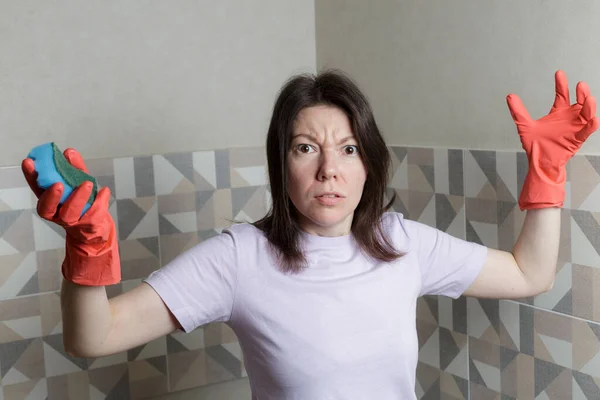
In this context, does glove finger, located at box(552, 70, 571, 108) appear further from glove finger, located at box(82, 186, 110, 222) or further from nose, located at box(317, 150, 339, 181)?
glove finger, located at box(82, 186, 110, 222)

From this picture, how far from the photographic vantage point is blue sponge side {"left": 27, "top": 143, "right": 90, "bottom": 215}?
93 centimetres

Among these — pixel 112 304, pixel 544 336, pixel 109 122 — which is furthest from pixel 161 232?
pixel 544 336

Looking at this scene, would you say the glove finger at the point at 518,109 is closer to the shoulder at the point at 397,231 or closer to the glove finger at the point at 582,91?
the glove finger at the point at 582,91

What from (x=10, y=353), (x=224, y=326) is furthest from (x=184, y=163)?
(x=10, y=353)

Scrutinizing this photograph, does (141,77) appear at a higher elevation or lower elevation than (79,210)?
higher

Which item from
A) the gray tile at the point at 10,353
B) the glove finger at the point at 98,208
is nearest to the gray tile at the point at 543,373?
the glove finger at the point at 98,208

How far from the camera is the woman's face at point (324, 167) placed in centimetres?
130

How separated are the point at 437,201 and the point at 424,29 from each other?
15.1 inches

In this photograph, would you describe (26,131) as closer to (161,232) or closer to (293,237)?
(161,232)

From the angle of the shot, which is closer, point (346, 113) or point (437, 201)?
point (346, 113)

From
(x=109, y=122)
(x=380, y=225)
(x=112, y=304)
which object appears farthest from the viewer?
(x=109, y=122)

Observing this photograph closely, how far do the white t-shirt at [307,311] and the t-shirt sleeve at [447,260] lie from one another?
57 millimetres

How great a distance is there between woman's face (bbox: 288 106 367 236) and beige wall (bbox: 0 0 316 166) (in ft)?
2.10

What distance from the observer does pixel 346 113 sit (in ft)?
4.40
